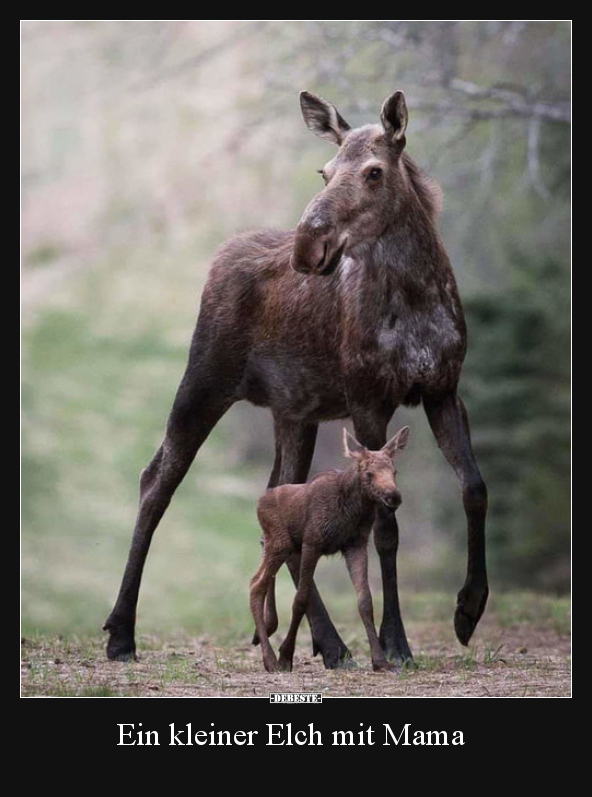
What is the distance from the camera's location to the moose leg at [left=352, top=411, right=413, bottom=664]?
897 cm

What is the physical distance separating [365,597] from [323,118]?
10.2 feet

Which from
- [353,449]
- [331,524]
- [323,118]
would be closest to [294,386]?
[353,449]

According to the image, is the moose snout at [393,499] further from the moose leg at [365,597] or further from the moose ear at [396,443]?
the moose leg at [365,597]

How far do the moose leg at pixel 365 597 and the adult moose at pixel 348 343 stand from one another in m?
0.40

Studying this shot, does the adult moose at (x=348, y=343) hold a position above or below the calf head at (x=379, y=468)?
above

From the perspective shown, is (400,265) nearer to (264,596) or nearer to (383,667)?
(264,596)

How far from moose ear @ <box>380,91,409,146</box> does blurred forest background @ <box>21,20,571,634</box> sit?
5323 millimetres

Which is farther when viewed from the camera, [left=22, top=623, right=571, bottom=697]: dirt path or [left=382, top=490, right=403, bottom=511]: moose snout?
[left=22, top=623, right=571, bottom=697]: dirt path

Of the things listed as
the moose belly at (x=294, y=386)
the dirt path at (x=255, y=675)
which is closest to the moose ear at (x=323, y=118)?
the moose belly at (x=294, y=386)

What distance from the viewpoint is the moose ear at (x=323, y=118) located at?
9227mm

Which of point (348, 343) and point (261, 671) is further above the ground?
point (348, 343)

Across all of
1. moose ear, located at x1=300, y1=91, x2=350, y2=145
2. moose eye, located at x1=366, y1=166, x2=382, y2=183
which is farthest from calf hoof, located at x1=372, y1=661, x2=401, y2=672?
moose ear, located at x1=300, y1=91, x2=350, y2=145

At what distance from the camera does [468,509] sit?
8.92 metres

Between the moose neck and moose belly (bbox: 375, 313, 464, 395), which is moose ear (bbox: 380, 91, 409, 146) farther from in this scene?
moose belly (bbox: 375, 313, 464, 395)
